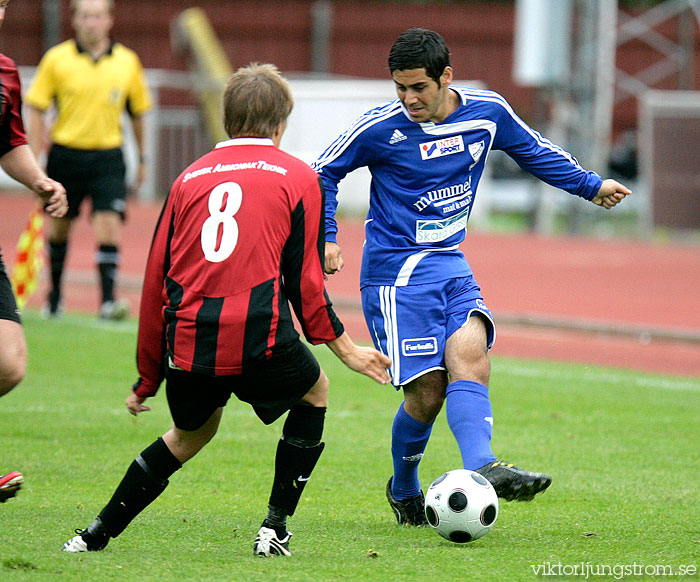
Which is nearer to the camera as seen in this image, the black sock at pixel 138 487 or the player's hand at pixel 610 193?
the black sock at pixel 138 487

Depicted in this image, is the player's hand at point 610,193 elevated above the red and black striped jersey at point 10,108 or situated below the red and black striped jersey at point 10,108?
below

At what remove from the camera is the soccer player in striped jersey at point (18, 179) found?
450 centimetres

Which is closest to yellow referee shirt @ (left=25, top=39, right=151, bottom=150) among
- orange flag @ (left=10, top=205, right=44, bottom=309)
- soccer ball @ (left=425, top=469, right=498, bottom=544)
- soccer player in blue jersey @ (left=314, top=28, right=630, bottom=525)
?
orange flag @ (left=10, top=205, right=44, bottom=309)

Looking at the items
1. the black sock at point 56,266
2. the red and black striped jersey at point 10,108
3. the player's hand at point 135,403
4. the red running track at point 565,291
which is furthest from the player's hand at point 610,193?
the black sock at point 56,266

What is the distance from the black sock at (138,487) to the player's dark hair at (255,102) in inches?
45.2

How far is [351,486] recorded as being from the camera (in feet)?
18.6

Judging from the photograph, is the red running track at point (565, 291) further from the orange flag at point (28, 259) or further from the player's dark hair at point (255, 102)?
the player's dark hair at point (255, 102)

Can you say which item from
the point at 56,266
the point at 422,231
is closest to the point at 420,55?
the point at 422,231

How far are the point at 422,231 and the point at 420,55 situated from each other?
725mm

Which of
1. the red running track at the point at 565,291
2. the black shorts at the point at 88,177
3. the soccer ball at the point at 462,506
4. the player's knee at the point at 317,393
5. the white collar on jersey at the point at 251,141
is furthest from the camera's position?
the red running track at the point at 565,291

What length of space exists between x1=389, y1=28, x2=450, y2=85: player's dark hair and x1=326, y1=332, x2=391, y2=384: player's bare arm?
1.25 m

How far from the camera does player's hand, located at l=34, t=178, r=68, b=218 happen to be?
16.6 ft

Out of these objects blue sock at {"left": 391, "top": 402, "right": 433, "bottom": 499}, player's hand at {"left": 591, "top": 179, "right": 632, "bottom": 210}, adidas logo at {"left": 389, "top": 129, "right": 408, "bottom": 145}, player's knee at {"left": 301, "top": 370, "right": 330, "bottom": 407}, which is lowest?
blue sock at {"left": 391, "top": 402, "right": 433, "bottom": 499}

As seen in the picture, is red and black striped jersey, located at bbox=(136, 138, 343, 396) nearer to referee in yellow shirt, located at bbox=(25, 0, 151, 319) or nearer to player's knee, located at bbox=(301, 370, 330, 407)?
player's knee, located at bbox=(301, 370, 330, 407)
